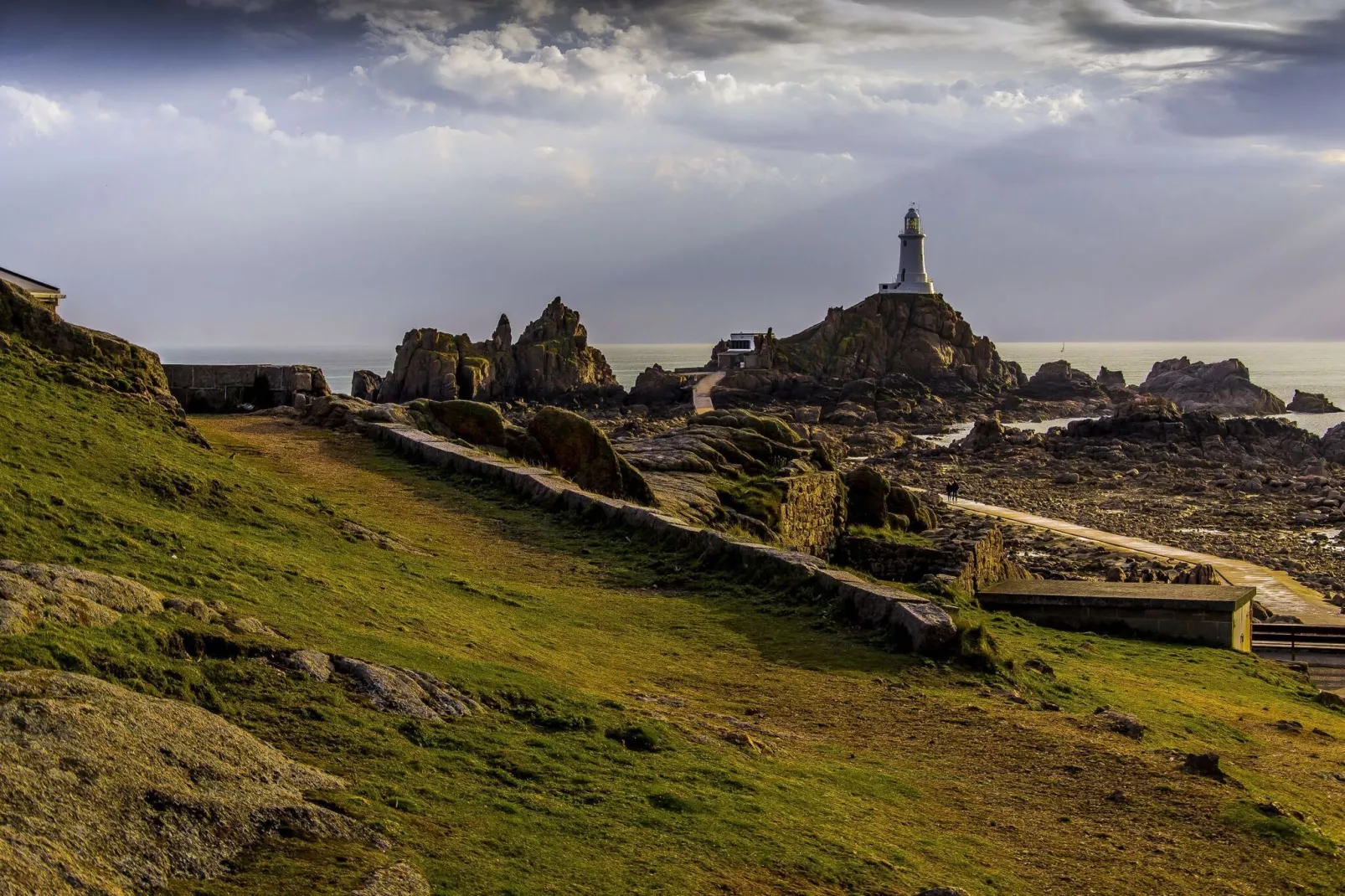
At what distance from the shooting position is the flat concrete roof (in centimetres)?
1888

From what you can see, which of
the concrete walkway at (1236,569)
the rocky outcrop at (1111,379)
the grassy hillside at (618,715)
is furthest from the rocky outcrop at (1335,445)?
the rocky outcrop at (1111,379)

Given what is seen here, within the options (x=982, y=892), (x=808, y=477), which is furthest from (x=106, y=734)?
(x=808, y=477)

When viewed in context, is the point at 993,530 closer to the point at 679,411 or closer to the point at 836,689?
the point at 836,689

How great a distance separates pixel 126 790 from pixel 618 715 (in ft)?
12.7

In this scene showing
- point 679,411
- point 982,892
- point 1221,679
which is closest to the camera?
point 982,892

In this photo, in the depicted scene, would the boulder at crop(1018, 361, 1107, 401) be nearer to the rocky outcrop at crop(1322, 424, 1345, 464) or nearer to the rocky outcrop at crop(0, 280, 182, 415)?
the rocky outcrop at crop(1322, 424, 1345, 464)

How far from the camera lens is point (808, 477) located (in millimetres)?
23656

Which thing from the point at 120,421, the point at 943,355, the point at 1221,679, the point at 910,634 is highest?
the point at 943,355

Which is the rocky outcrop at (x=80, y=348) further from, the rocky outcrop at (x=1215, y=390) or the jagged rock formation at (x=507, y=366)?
the rocky outcrop at (x=1215, y=390)

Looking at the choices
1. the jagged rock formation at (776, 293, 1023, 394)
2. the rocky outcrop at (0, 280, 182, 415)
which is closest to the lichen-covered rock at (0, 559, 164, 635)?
the rocky outcrop at (0, 280, 182, 415)

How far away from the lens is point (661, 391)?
99375mm

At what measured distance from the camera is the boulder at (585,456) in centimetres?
1970

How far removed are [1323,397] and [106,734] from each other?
137985mm

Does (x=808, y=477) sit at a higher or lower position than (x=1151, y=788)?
higher
